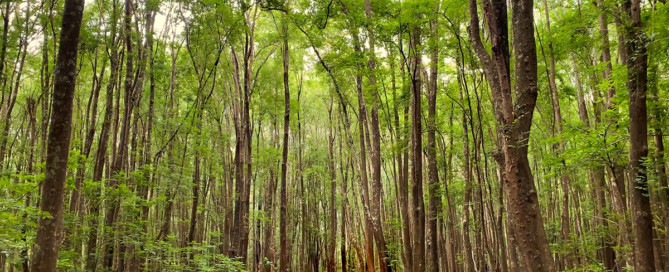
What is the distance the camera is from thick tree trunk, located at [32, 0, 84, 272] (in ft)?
13.2

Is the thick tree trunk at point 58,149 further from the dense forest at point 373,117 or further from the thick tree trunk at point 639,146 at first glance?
the thick tree trunk at point 639,146

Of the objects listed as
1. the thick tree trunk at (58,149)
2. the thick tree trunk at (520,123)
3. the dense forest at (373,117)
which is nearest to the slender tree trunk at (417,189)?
the dense forest at (373,117)

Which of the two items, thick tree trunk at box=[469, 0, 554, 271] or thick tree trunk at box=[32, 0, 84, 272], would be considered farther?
thick tree trunk at box=[32, 0, 84, 272]

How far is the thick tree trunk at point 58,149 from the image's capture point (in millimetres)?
4031

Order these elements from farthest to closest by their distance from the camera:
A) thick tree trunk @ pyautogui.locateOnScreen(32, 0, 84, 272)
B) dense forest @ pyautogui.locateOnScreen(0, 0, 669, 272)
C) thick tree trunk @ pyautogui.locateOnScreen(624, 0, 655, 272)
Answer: thick tree trunk @ pyautogui.locateOnScreen(624, 0, 655, 272), dense forest @ pyautogui.locateOnScreen(0, 0, 669, 272), thick tree trunk @ pyautogui.locateOnScreen(32, 0, 84, 272)

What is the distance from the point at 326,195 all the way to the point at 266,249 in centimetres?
689

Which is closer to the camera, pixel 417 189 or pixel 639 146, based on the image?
pixel 639 146

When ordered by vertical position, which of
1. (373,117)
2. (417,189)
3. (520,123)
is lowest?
(417,189)

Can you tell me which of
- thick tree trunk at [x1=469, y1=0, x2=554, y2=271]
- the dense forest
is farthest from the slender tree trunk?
thick tree trunk at [x1=469, y1=0, x2=554, y2=271]

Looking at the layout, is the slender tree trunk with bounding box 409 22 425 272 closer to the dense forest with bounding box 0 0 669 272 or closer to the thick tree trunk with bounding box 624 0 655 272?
the dense forest with bounding box 0 0 669 272

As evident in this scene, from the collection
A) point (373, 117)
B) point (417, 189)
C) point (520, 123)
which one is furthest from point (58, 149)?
point (373, 117)

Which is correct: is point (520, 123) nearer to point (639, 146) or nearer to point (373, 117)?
point (639, 146)

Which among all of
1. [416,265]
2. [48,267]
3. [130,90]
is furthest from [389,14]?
[48,267]

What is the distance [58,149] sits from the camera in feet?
13.5
